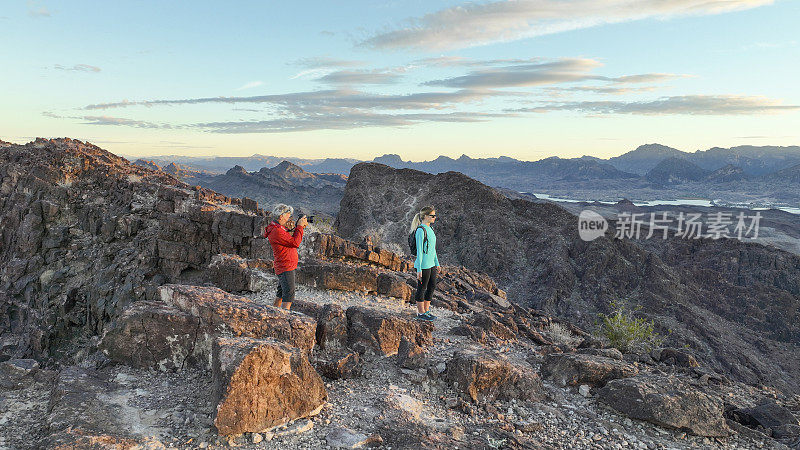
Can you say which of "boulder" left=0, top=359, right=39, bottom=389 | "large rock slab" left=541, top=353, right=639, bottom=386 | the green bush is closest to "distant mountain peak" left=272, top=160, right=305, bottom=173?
the green bush

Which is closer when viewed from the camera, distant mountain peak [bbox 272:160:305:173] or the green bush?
the green bush

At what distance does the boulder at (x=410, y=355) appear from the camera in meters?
7.41

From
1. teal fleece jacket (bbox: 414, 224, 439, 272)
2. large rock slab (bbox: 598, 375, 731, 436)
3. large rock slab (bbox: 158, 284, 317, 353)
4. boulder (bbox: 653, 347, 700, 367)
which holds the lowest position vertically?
boulder (bbox: 653, 347, 700, 367)

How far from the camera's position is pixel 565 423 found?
6.34 meters

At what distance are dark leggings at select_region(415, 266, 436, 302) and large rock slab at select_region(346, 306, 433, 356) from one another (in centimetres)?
79

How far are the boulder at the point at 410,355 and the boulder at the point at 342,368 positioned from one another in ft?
2.57

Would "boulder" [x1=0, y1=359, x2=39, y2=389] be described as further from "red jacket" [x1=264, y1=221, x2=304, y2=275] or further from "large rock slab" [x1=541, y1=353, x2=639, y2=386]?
"large rock slab" [x1=541, y1=353, x2=639, y2=386]

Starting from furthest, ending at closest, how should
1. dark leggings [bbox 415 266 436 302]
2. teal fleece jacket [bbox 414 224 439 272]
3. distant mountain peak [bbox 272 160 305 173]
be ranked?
distant mountain peak [bbox 272 160 305 173]
dark leggings [bbox 415 266 436 302]
teal fleece jacket [bbox 414 224 439 272]

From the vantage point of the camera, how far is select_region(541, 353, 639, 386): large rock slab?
7480 millimetres

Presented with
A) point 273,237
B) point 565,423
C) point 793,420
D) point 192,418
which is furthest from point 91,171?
point 793,420

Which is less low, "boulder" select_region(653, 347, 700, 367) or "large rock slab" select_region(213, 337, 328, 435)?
"large rock slab" select_region(213, 337, 328, 435)

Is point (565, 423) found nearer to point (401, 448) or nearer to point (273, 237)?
point (401, 448)

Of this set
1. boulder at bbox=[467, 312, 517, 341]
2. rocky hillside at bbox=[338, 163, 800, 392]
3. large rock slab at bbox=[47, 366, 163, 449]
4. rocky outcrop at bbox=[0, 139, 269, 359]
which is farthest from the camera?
rocky hillside at bbox=[338, 163, 800, 392]

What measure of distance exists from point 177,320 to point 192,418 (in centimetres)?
195
